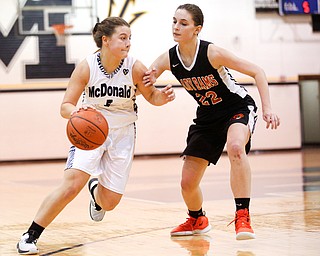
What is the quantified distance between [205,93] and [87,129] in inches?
47.7

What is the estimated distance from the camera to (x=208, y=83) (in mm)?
5598

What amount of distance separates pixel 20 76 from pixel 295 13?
24.5ft

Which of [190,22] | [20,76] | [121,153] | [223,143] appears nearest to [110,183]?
[121,153]

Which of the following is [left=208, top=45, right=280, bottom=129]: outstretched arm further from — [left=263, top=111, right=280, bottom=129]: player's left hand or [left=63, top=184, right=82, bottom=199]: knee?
[left=63, top=184, right=82, bottom=199]: knee

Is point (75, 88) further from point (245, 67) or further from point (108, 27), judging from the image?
point (245, 67)

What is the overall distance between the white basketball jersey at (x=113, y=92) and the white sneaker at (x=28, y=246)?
104cm

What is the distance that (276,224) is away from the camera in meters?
6.14

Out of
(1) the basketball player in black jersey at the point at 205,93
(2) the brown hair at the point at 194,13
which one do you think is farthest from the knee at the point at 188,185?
(2) the brown hair at the point at 194,13

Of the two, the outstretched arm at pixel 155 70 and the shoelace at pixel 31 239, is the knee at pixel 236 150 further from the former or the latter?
the shoelace at pixel 31 239

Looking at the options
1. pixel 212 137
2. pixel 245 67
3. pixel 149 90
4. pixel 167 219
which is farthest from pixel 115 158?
A: pixel 167 219

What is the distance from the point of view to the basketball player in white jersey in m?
5.30

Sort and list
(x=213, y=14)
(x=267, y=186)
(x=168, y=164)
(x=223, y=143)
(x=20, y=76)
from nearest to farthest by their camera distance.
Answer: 1. (x=223, y=143)
2. (x=267, y=186)
3. (x=168, y=164)
4. (x=20, y=76)
5. (x=213, y=14)

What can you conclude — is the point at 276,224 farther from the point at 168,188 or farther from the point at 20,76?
the point at 20,76

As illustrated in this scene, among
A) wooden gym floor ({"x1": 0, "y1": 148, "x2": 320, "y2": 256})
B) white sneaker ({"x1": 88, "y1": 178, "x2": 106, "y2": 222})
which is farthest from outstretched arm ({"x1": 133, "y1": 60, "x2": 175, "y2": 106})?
wooden gym floor ({"x1": 0, "y1": 148, "x2": 320, "y2": 256})
